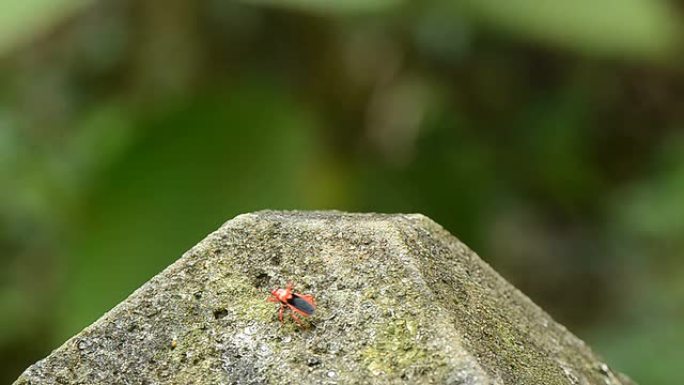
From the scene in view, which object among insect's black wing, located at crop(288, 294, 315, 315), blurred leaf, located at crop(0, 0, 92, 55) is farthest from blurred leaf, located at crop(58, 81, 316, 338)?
insect's black wing, located at crop(288, 294, 315, 315)

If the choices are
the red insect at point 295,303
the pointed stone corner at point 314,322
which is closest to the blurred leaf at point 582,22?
the pointed stone corner at point 314,322

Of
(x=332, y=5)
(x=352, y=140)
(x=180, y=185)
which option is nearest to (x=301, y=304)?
(x=332, y=5)

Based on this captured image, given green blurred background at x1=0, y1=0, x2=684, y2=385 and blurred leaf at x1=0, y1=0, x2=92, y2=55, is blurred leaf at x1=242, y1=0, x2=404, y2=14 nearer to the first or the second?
green blurred background at x1=0, y1=0, x2=684, y2=385

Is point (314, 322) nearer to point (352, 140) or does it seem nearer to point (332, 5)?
point (332, 5)

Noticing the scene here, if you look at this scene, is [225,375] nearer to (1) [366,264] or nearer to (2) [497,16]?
(1) [366,264]

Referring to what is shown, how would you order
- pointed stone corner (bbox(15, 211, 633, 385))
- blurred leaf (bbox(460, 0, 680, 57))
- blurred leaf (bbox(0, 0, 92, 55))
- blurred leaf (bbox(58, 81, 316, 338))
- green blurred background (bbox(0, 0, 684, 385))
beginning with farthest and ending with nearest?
1. blurred leaf (bbox(460, 0, 680, 57))
2. green blurred background (bbox(0, 0, 684, 385))
3. blurred leaf (bbox(58, 81, 316, 338))
4. blurred leaf (bbox(0, 0, 92, 55))
5. pointed stone corner (bbox(15, 211, 633, 385))

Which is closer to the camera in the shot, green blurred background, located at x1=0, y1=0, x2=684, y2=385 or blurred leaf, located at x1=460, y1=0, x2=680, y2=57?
green blurred background, located at x1=0, y1=0, x2=684, y2=385

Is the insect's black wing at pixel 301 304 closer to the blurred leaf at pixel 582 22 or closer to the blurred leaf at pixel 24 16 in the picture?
the blurred leaf at pixel 24 16
